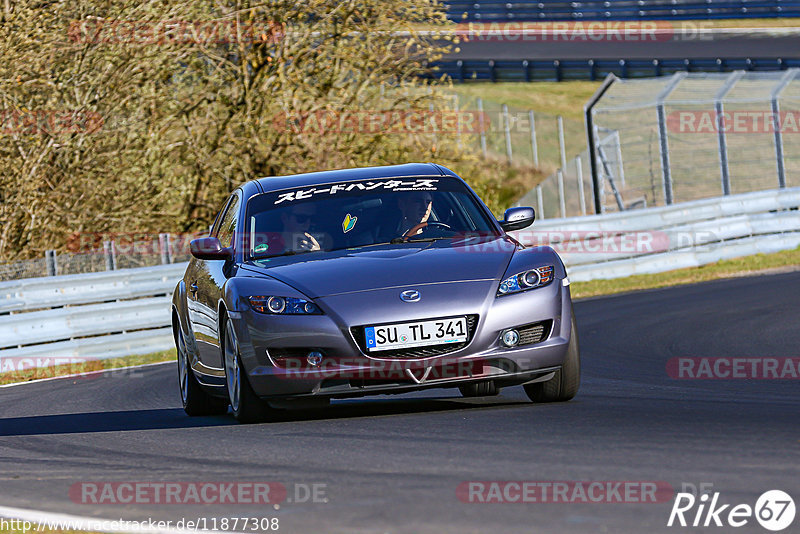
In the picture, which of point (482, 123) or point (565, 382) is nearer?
point (565, 382)

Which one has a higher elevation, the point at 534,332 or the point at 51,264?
the point at 534,332

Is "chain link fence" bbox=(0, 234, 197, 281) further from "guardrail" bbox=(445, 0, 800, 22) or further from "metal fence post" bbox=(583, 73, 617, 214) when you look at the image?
"guardrail" bbox=(445, 0, 800, 22)

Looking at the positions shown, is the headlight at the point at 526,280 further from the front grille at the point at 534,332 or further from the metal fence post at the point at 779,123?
the metal fence post at the point at 779,123

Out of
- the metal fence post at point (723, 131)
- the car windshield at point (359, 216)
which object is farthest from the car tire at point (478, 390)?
the metal fence post at point (723, 131)

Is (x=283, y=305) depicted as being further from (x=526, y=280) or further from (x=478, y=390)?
(x=478, y=390)

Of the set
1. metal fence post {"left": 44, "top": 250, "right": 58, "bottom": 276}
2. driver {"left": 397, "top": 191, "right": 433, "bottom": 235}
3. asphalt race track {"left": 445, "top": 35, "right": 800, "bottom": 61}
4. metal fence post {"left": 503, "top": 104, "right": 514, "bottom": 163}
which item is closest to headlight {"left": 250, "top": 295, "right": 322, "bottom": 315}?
driver {"left": 397, "top": 191, "right": 433, "bottom": 235}

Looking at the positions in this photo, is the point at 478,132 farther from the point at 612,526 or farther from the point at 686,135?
the point at 612,526

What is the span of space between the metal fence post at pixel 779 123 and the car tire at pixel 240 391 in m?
16.6

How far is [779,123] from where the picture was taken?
2314cm

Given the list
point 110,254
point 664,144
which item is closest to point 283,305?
point 110,254

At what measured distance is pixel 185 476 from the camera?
635cm

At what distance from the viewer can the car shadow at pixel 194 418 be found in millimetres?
8430

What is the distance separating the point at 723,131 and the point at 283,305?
16641mm

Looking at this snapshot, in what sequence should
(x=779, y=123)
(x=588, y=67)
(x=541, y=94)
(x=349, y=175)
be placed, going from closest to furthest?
(x=349, y=175) → (x=779, y=123) → (x=588, y=67) → (x=541, y=94)
